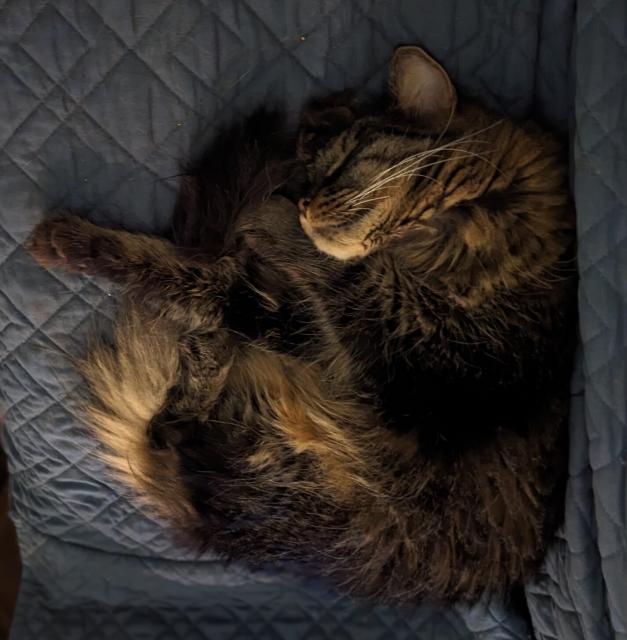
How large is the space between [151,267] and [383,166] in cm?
52

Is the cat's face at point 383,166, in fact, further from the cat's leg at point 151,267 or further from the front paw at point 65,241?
the front paw at point 65,241

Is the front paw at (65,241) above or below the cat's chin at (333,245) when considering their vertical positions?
above

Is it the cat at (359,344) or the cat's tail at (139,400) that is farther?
the cat's tail at (139,400)

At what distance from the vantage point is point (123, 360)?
1519 millimetres

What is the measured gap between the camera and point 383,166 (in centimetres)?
133

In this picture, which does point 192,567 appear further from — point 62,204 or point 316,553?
point 62,204

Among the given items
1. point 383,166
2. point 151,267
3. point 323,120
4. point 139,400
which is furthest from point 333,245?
point 139,400

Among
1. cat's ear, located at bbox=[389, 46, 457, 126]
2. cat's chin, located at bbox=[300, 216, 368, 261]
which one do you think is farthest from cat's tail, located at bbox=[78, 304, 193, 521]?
cat's ear, located at bbox=[389, 46, 457, 126]

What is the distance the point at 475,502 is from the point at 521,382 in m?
0.24

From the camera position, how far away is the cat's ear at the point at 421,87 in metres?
1.29

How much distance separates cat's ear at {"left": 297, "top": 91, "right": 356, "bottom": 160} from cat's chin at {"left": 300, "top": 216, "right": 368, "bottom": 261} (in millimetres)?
156

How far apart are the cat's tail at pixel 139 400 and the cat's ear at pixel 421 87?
648mm

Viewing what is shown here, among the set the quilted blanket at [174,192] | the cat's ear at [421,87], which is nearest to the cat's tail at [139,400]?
the quilted blanket at [174,192]

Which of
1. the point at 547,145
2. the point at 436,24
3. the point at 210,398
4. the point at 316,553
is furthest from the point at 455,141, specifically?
the point at 316,553
